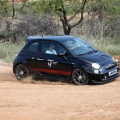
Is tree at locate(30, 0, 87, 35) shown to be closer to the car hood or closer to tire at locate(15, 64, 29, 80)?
tire at locate(15, 64, 29, 80)

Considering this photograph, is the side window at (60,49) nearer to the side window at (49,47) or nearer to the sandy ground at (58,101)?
the side window at (49,47)

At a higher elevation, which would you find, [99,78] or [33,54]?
[33,54]

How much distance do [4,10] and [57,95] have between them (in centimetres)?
1919

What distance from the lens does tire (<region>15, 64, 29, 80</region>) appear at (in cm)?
1329

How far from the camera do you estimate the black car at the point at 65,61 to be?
39.2 feet

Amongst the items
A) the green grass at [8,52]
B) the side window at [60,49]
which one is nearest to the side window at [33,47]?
the side window at [60,49]

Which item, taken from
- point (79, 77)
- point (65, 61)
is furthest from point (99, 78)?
point (65, 61)

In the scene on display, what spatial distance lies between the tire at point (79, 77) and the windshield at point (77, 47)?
73cm

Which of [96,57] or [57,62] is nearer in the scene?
[96,57]

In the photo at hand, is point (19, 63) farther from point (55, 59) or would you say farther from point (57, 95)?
point (57, 95)

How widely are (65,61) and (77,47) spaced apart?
797 millimetres

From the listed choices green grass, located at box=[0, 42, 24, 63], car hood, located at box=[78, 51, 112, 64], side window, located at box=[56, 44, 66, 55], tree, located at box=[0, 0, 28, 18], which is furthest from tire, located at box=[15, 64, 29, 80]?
tree, located at box=[0, 0, 28, 18]

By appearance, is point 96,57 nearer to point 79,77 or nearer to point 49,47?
point 79,77

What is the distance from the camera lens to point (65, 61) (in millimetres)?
12352
